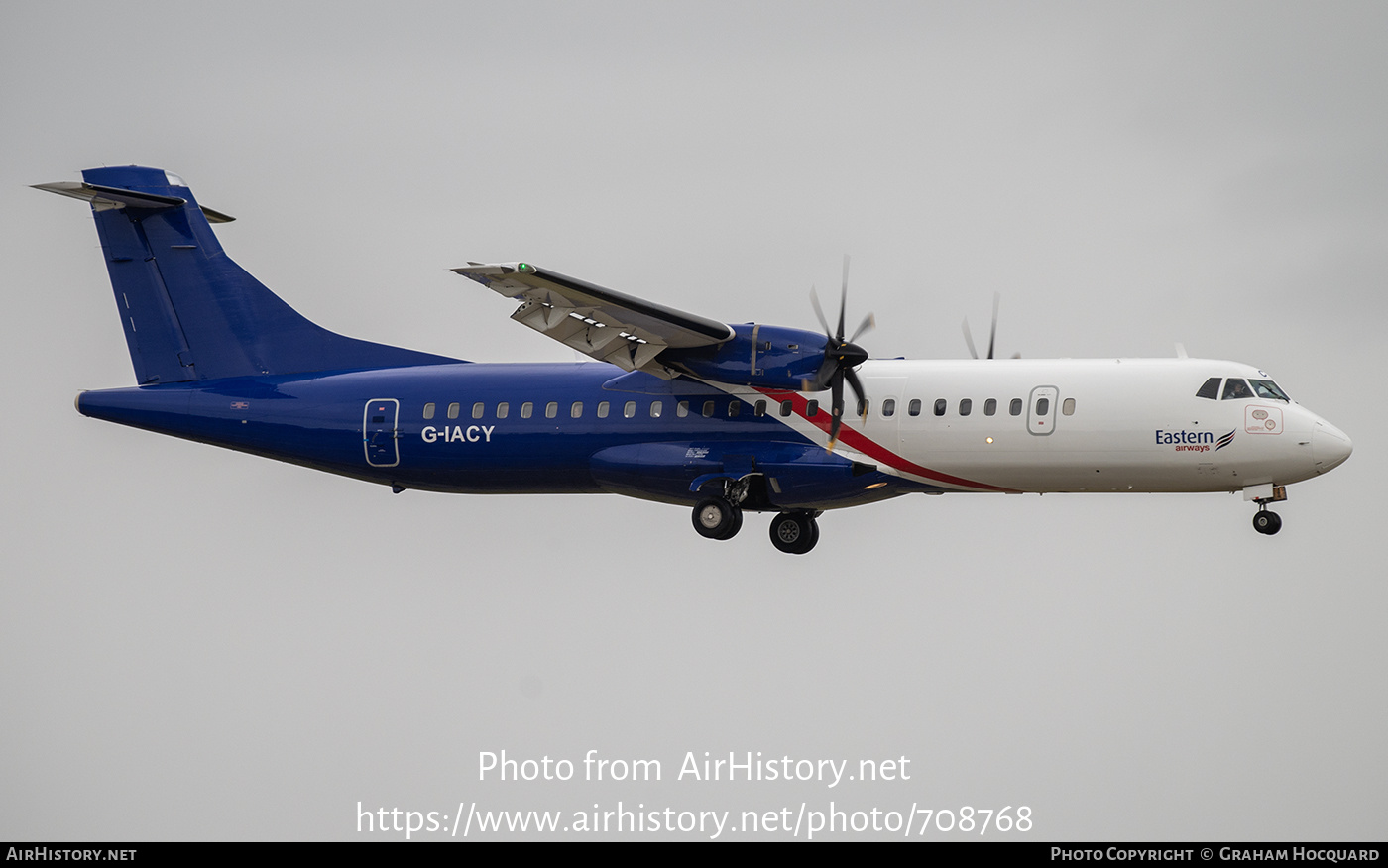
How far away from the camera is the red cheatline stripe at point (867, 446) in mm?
23719

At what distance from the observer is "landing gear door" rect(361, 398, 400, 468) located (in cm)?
2614

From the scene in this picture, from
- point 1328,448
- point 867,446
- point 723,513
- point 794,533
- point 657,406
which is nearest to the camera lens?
point 1328,448

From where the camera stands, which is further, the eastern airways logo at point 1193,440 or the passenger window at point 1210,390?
the passenger window at point 1210,390

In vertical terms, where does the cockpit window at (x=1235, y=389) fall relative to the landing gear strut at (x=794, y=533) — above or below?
above

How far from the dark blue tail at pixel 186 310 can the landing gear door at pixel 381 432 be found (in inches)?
62.0

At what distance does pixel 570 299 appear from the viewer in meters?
23.1

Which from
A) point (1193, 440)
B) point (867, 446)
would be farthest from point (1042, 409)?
point (867, 446)

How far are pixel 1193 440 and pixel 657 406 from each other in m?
8.27

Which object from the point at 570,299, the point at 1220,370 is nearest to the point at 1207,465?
the point at 1220,370

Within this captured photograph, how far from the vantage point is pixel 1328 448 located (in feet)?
72.7

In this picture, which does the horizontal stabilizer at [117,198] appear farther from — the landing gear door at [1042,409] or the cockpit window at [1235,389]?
the cockpit window at [1235,389]

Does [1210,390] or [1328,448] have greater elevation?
[1210,390]

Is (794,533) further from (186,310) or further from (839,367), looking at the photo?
(186,310)

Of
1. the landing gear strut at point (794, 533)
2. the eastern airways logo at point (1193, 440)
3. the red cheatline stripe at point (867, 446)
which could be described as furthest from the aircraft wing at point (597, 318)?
the eastern airways logo at point (1193, 440)
